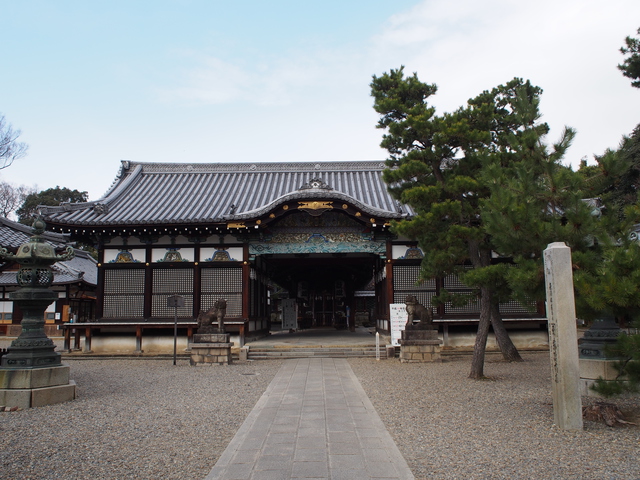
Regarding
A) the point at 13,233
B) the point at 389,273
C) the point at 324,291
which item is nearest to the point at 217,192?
the point at 389,273

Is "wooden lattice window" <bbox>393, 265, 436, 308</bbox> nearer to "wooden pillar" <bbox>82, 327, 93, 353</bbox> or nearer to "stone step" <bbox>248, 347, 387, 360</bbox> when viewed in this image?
"stone step" <bbox>248, 347, 387, 360</bbox>

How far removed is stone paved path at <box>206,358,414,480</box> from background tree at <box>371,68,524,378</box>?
12.2 feet

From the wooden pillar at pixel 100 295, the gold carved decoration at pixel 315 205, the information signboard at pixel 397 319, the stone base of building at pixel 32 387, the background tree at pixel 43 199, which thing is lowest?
the stone base of building at pixel 32 387

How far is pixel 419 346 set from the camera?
12.6 metres

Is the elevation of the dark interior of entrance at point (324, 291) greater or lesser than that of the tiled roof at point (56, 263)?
lesser

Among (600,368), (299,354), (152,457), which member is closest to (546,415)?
(600,368)

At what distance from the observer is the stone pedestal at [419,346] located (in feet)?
41.4

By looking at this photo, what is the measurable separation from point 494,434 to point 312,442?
2.11 metres

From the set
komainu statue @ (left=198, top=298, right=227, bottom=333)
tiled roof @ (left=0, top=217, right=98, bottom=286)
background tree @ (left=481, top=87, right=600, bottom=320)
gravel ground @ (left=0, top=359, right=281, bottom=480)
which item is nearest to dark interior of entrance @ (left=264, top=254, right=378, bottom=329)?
komainu statue @ (left=198, top=298, right=227, bottom=333)

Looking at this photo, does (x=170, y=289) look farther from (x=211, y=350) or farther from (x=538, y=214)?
(x=538, y=214)

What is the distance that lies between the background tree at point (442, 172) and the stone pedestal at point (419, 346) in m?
1.74

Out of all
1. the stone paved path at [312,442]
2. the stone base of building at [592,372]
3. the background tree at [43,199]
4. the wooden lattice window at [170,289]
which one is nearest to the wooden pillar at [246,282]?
the wooden lattice window at [170,289]

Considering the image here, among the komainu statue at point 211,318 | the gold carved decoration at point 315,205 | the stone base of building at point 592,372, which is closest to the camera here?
the stone base of building at point 592,372

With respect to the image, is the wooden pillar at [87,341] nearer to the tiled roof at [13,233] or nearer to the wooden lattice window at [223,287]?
the wooden lattice window at [223,287]
